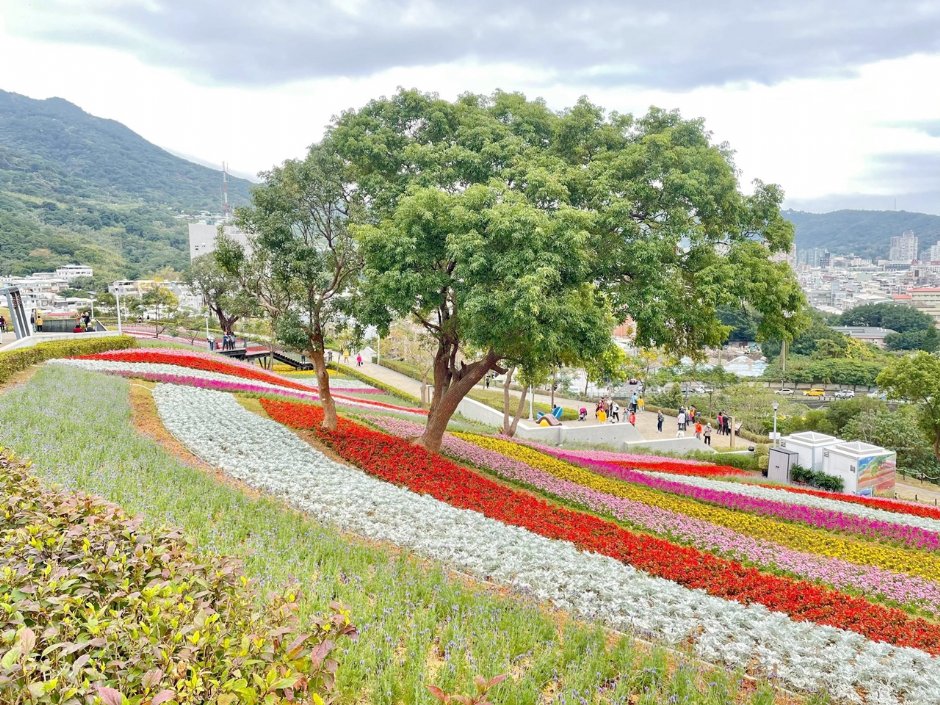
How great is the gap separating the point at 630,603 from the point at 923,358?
101 ft

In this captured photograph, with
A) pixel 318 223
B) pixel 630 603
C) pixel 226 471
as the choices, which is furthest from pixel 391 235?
pixel 630 603

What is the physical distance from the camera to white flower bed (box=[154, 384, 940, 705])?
5.53 meters

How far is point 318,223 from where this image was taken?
14.6 meters

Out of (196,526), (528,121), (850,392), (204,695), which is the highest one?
(528,121)

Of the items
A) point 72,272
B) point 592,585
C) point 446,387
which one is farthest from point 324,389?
point 72,272

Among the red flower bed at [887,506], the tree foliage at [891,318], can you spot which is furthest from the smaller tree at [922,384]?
the tree foliage at [891,318]

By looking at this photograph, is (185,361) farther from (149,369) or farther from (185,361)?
(149,369)

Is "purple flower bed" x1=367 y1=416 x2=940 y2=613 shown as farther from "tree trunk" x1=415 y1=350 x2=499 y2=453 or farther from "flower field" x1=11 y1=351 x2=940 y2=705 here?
"tree trunk" x1=415 y1=350 x2=499 y2=453

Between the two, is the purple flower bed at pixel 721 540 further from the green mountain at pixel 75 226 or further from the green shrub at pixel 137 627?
the green mountain at pixel 75 226

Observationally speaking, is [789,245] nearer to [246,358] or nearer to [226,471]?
[226,471]

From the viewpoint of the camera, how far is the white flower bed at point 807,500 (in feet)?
51.2

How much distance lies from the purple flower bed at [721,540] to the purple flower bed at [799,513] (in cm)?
291

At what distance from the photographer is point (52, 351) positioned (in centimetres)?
2033

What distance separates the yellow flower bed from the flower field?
2.4 inches
